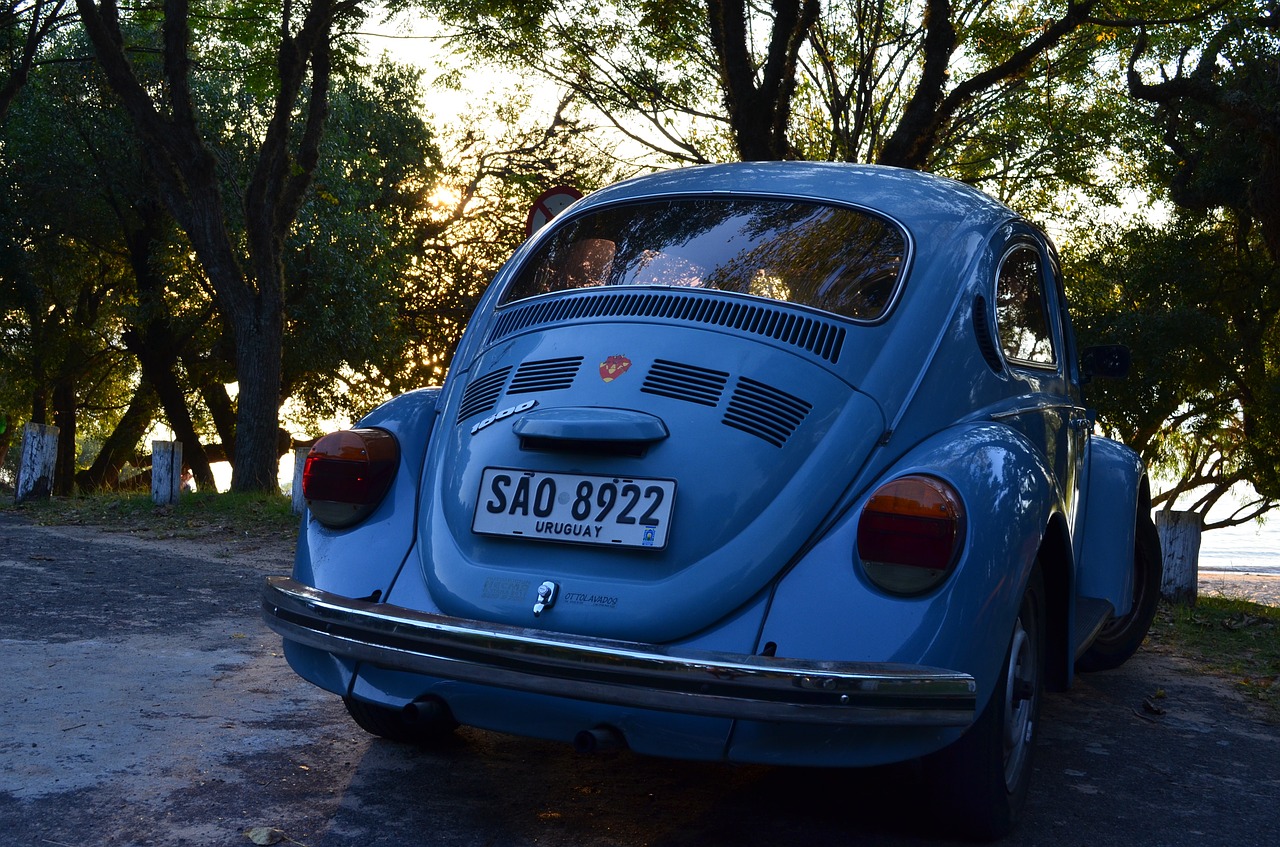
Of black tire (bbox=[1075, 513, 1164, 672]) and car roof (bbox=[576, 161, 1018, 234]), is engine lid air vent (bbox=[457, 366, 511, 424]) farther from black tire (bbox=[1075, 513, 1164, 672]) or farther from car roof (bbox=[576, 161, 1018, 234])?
black tire (bbox=[1075, 513, 1164, 672])

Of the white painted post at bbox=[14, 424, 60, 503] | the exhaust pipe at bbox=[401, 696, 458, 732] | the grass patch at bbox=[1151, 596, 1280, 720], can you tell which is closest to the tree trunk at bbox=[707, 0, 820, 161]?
the grass patch at bbox=[1151, 596, 1280, 720]

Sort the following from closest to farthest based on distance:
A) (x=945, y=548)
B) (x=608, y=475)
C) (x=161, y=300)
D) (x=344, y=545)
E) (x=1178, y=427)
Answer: (x=945, y=548) → (x=608, y=475) → (x=344, y=545) → (x=161, y=300) → (x=1178, y=427)

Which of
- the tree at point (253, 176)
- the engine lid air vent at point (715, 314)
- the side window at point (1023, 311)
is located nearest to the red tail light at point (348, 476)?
the engine lid air vent at point (715, 314)

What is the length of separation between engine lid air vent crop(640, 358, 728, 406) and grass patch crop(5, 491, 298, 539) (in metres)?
7.34

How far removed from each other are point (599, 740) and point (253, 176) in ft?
37.5

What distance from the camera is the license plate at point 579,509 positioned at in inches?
117

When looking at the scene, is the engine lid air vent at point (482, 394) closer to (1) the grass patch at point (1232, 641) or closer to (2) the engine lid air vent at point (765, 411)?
(2) the engine lid air vent at point (765, 411)

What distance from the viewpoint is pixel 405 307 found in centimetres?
2588

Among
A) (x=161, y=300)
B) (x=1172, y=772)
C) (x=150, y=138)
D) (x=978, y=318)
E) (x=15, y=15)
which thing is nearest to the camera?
(x=978, y=318)

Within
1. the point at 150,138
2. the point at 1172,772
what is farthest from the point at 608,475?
the point at 150,138

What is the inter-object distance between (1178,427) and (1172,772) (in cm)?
2160

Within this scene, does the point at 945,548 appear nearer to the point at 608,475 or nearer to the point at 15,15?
the point at 608,475

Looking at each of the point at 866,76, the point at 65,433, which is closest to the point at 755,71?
the point at 866,76

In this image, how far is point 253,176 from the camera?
12922 millimetres
